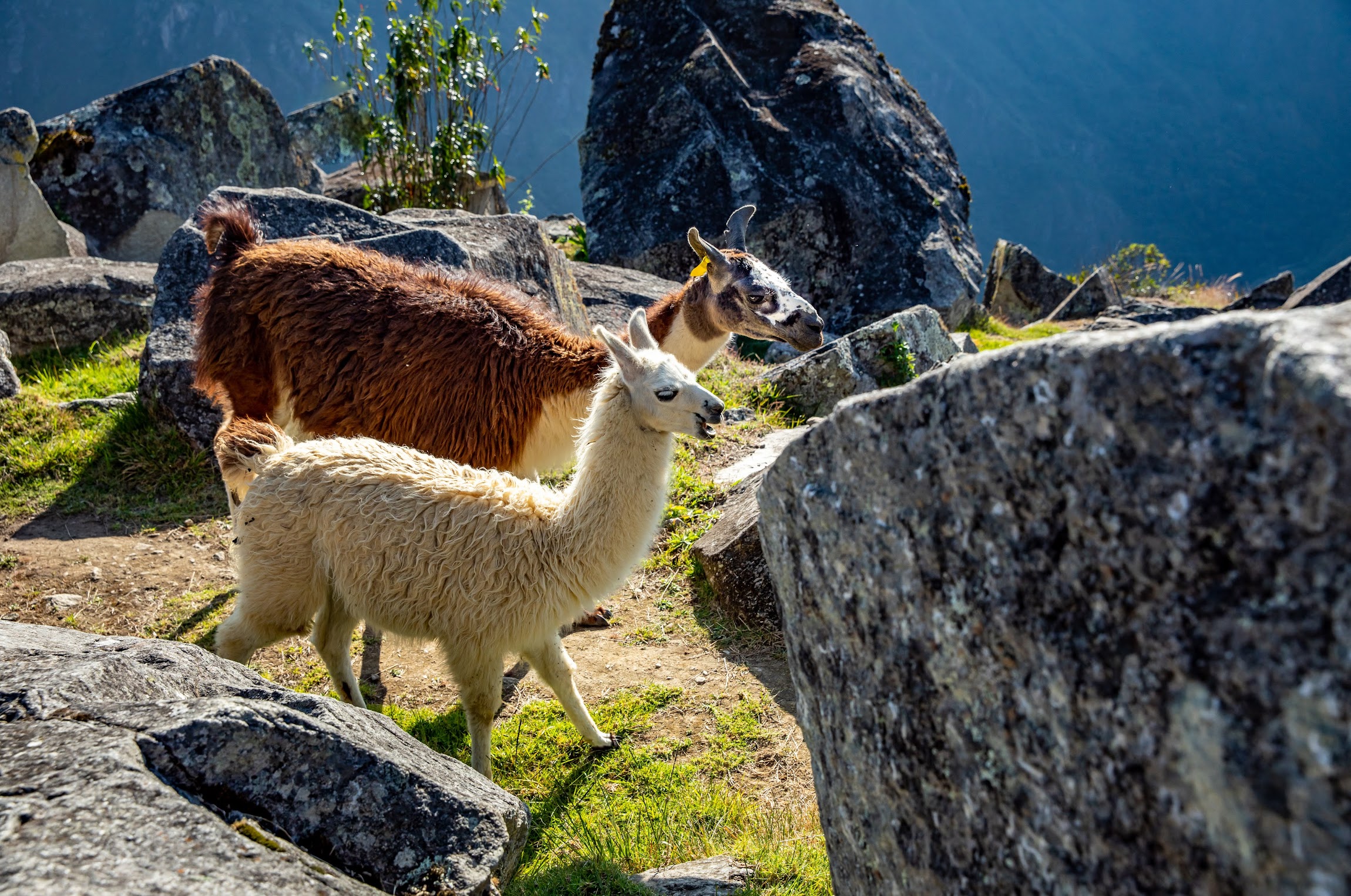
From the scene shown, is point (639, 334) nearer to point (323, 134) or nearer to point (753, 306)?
point (753, 306)

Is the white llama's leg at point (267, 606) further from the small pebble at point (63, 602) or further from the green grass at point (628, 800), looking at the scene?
the small pebble at point (63, 602)

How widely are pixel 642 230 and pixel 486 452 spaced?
659 cm

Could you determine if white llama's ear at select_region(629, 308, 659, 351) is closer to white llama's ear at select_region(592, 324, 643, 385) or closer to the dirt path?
white llama's ear at select_region(592, 324, 643, 385)

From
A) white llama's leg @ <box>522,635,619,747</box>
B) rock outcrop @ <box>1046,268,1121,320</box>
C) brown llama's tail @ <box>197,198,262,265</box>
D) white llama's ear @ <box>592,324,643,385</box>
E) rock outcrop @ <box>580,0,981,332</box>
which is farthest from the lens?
rock outcrop @ <box>1046,268,1121,320</box>

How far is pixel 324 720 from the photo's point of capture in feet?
7.33

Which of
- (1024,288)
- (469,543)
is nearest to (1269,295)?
(1024,288)

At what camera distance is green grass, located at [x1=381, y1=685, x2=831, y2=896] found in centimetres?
281

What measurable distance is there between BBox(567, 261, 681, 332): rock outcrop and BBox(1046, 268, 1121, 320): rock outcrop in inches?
302

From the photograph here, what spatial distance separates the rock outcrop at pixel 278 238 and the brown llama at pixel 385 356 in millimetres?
919

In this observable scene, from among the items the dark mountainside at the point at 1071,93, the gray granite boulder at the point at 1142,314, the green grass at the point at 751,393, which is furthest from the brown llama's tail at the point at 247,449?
the dark mountainside at the point at 1071,93

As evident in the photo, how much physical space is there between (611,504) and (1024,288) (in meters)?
14.0

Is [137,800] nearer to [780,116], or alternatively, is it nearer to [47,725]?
[47,725]

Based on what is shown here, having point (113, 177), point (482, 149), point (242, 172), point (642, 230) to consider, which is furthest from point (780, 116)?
point (113, 177)

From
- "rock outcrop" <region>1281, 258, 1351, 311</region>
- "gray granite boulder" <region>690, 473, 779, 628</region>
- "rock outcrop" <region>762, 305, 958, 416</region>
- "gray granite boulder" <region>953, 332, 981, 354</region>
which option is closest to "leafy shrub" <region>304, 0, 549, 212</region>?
"rock outcrop" <region>762, 305, 958, 416</region>
